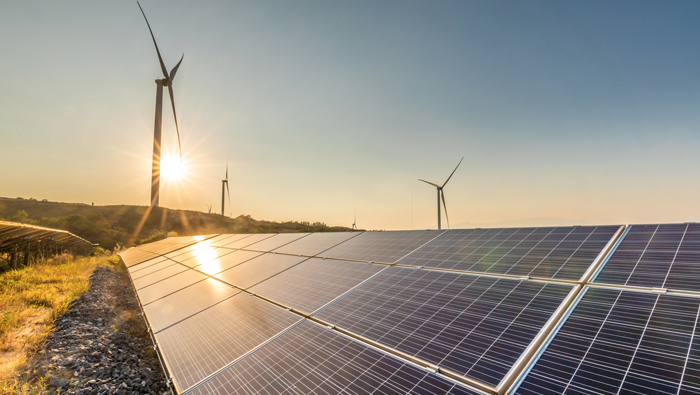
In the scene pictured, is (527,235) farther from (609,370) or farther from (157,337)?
(157,337)

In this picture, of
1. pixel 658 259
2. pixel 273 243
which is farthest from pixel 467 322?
pixel 273 243

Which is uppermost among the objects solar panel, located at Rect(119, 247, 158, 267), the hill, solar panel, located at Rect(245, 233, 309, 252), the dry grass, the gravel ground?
the hill

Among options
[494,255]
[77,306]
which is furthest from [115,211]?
[494,255]

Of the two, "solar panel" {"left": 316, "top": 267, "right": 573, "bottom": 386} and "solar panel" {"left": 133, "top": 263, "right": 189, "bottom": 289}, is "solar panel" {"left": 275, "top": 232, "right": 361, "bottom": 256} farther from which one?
"solar panel" {"left": 316, "top": 267, "right": 573, "bottom": 386}

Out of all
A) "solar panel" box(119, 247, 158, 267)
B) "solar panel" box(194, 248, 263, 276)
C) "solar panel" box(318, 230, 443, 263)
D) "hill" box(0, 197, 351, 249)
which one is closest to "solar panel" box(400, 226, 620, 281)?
"solar panel" box(318, 230, 443, 263)

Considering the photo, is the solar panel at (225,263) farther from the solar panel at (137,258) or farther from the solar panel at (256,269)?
the solar panel at (137,258)

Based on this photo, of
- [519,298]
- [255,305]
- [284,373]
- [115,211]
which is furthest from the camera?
[115,211]

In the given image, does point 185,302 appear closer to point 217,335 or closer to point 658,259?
point 217,335
